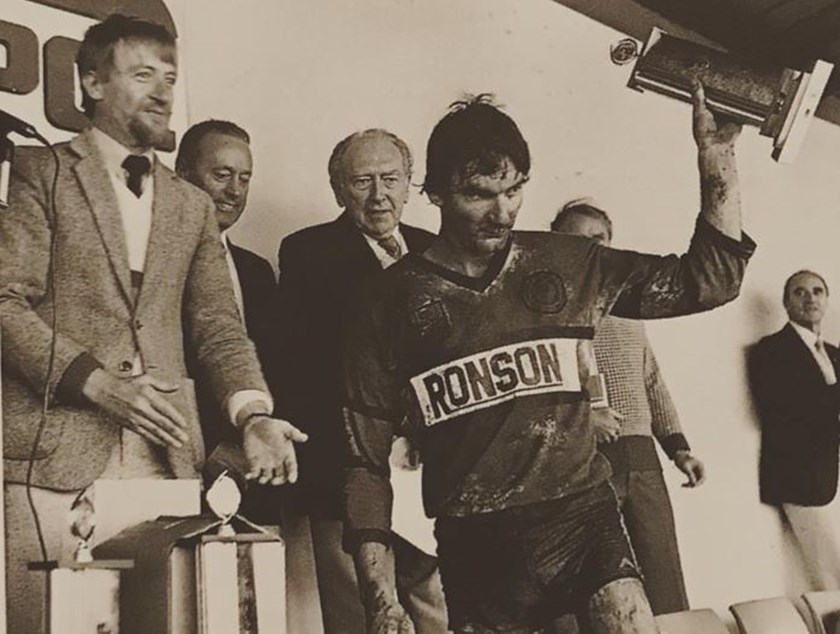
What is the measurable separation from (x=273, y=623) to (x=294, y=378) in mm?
688

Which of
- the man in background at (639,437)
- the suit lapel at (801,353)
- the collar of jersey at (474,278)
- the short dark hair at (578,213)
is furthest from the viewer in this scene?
the suit lapel at (801,353)

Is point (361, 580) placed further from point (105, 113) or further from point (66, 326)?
point (105, 113)

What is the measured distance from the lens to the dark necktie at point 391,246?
9.66ft

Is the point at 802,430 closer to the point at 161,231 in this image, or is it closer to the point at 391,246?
the point at 391,246

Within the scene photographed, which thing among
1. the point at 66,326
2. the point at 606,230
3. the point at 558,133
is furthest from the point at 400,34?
Answer: the point at 66,326

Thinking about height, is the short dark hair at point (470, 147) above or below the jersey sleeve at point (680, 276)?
above

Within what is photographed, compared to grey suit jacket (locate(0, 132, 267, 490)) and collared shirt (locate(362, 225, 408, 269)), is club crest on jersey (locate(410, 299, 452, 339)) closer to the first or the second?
collared shirt (locate(362, 225, 408, 269))

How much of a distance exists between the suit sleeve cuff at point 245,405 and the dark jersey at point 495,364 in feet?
0.65

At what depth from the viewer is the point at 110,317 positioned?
8.09 ft

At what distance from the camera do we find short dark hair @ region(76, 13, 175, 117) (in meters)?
2.58

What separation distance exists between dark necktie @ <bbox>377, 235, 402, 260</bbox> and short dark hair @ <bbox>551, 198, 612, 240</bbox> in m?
0.57

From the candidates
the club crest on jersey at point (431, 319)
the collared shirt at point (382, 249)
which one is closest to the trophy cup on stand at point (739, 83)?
the collared shirt at point (382, 249)

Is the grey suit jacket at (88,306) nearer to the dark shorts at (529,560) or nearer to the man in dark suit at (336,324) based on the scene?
the man in dark suit at (336,324)

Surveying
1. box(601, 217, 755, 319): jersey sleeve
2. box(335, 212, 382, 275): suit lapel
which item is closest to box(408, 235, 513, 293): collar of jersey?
box(335, 212, 382, 275): suit lapel
